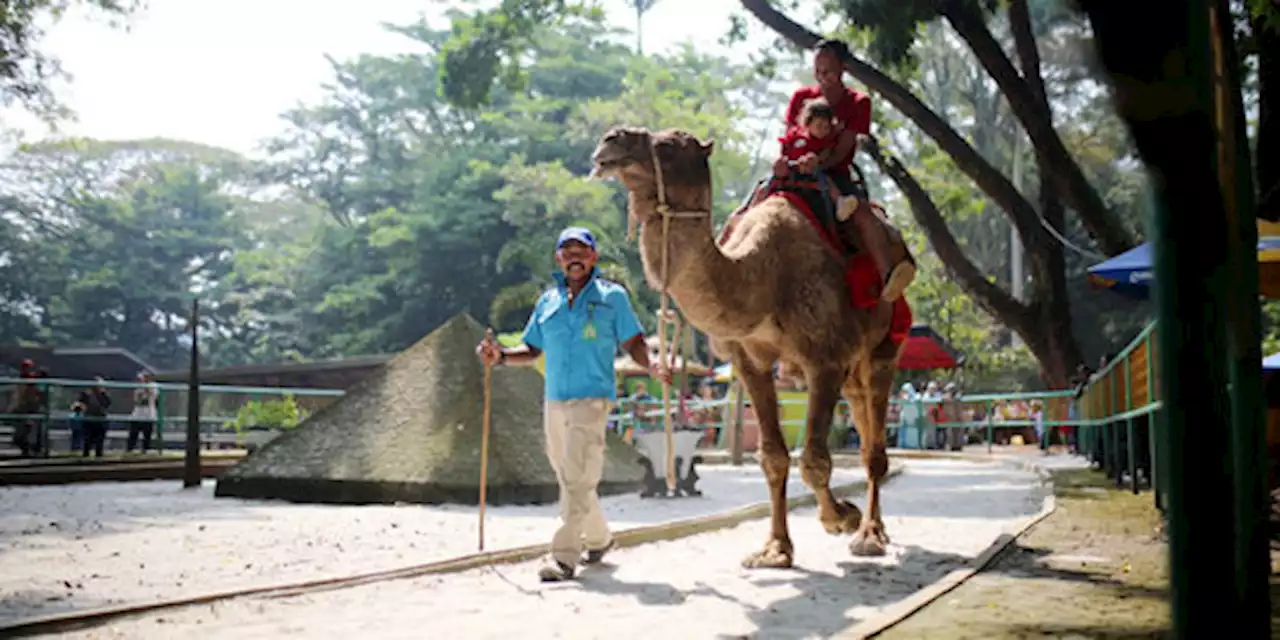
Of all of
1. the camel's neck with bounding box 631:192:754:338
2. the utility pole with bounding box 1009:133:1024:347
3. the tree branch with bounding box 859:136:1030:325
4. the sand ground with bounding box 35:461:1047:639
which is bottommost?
the sand ground with bounding box 35:461:1047:639

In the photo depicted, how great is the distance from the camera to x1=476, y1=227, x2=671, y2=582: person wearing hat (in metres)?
7.16

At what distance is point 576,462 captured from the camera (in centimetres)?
Answer: 719

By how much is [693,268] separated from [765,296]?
2.28ft

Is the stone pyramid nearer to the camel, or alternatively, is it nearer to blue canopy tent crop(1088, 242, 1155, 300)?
the camel

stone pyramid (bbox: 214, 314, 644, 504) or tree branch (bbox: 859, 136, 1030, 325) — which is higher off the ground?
tree branch (bbox: 859, 136, 1030, 325)

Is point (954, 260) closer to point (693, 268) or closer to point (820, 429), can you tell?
point (820, 429)

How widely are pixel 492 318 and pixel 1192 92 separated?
158 feet

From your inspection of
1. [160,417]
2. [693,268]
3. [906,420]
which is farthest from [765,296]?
[906,420]

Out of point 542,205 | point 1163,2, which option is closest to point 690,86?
point 542,205

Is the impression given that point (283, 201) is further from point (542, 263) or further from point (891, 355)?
point (891, 355)

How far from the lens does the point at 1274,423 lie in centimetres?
905

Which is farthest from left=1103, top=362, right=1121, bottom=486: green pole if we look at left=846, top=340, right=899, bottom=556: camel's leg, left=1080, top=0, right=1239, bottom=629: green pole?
left=1080, top=0, right=1239, bottom=629: green pole

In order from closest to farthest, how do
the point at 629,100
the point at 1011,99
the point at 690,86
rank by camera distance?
1. the point at 1011,99
2. the point at 629,100
3. the point at 690,86

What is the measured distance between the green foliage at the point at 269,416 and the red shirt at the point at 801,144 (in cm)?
1339
